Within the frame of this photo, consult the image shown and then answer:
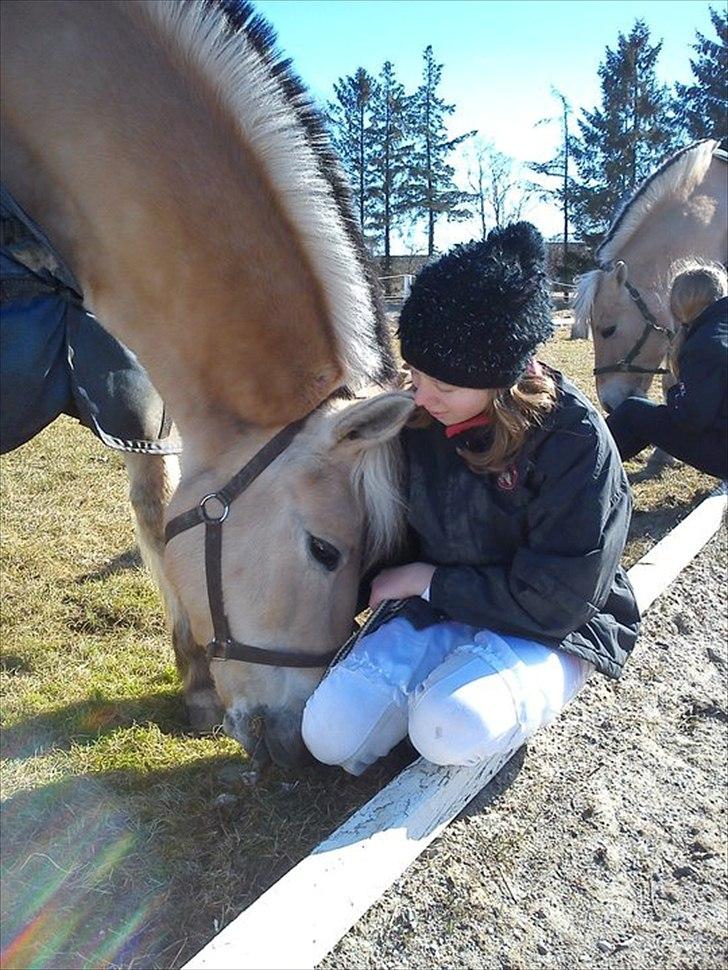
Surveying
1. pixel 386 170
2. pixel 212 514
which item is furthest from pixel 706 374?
pixel 386 170

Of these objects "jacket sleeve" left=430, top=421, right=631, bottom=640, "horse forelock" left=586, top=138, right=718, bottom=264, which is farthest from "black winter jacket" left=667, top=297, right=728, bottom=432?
"horse forelock" left=586, top=138, right=718, bottom=264

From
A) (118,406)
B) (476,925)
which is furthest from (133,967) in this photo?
(118,406)

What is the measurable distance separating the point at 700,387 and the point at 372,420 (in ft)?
7.75

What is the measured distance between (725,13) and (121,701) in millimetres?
33339

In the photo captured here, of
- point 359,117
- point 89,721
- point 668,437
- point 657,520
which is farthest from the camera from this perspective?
point 359,117

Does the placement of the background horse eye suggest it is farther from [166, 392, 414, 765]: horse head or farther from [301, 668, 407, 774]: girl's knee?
[301, 668, 407, 774]: girl's knee

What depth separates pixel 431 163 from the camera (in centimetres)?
2842

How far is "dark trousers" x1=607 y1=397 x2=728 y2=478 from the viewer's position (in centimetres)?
390

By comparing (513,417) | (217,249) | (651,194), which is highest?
(651,194)

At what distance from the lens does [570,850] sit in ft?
7.11

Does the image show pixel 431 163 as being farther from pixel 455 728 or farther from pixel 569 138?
pixel 455 728

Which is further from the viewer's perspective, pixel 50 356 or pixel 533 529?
pixel 50 356

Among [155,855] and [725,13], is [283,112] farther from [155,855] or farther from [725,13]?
[725,13]

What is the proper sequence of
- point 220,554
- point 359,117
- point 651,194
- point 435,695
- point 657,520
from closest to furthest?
point 435,695 < point 220,554 < point 657,520 < point 651,194 < point 359,117
